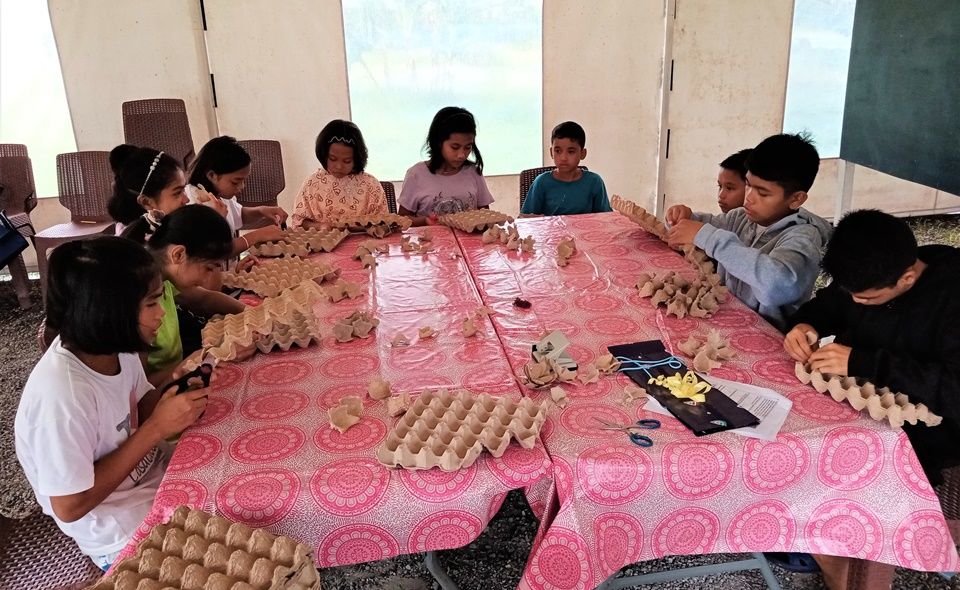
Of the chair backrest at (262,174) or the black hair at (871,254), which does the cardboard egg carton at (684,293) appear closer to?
the black hair at (871,254)

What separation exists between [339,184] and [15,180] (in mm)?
2677

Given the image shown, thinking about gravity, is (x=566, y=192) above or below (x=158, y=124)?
below

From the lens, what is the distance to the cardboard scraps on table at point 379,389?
1553 mm

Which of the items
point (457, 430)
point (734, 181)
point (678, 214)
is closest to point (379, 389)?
point (457, 430)

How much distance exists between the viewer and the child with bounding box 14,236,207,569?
129 centimetres

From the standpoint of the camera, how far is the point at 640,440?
136cm

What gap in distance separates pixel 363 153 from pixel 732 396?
101 inches

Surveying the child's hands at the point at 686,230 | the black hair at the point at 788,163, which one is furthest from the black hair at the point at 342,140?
the black hair at the point at 788,163

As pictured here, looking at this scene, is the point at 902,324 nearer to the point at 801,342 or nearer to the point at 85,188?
the point at 801,342

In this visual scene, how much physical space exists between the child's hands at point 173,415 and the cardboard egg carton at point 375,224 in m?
1.68

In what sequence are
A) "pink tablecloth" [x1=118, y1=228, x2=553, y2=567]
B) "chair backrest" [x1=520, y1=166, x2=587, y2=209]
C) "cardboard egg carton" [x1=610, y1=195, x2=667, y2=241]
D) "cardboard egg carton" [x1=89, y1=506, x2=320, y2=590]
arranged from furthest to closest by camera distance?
"chair backrest" [x1=520, y1=166, x2=587, y2=209]
"cardboard egg carton" [x1=610, y1=195, x2=667, y2=241]
"pink tablecloth" [x1=118, y1=228, x2=553, y2=567]
"cardboard egg carton" [x1=89, y1=506, x2=320, y2=590]

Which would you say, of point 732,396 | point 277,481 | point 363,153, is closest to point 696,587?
point 732,396

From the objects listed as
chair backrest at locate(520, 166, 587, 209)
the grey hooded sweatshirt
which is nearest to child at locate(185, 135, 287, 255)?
chair backrest at locate(520, 166, 587, 209)

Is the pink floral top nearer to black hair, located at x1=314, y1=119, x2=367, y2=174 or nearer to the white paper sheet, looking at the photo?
black hair, located at x1=314, y1=119, x2=367, y2=174
